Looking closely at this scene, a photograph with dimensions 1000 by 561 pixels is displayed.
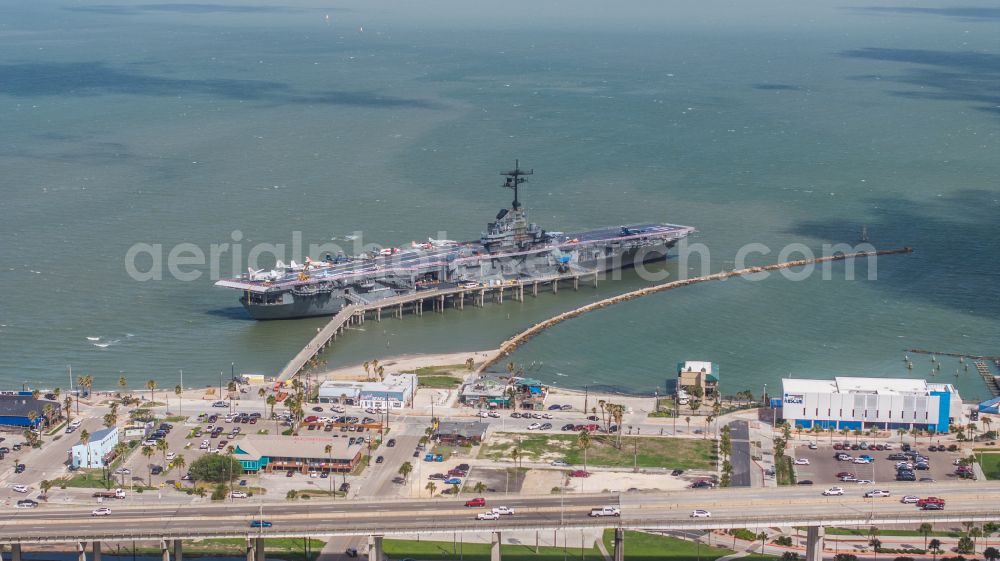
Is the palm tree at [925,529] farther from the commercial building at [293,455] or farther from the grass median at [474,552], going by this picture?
the commercial building at [293,455]

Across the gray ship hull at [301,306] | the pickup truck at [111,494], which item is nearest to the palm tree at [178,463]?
the pickup truck at [111,494]

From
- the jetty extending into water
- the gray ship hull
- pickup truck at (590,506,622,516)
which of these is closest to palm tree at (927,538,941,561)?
pickup truck at (590,506,622,516)

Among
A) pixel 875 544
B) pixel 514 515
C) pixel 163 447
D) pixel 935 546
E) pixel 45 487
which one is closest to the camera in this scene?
pixel 514 515

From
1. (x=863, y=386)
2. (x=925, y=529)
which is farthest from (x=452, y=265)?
(x=925, y=529)

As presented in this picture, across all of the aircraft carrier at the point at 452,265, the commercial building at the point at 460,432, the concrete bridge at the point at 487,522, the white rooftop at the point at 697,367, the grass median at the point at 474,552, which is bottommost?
the grass median at the point at 474,552

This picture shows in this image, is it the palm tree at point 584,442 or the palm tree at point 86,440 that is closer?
the palm tree at point 86,440

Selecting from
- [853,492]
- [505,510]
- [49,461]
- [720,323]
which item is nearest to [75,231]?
[49,461]

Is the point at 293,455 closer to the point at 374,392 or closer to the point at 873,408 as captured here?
the point at 374,392
